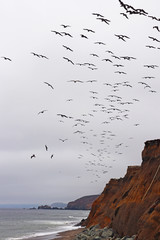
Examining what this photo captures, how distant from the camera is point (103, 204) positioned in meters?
80.9

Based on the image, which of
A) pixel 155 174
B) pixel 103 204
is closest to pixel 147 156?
pixel 155 174

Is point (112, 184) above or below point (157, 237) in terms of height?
above

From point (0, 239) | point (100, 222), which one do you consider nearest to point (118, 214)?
point (100, 222)

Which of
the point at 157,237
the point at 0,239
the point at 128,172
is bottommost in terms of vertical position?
the point at 0,239

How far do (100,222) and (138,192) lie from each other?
76.5 ft

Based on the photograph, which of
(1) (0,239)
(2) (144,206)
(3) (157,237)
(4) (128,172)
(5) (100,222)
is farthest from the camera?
(1) (0,239)

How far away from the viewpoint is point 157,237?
2866cm

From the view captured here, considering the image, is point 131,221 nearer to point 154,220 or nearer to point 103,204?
point 154,220

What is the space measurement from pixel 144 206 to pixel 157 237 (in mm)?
12445

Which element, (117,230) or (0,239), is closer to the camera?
(117,230)

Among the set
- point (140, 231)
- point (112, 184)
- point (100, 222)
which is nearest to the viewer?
point (140, 231)

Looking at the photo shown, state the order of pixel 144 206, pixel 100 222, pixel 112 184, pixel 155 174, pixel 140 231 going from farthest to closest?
pixel 112 184 < pixel 100 222 < pixel 155 174 < pixel 144 206 < pixel 140 231

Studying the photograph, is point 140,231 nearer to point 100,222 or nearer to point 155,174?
point 155,174

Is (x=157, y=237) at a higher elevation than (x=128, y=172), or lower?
lower
